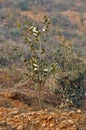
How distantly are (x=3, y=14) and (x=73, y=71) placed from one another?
Answer: 732 inches

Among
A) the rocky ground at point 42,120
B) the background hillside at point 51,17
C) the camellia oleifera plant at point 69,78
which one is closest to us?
the rocky ground at point 42,120

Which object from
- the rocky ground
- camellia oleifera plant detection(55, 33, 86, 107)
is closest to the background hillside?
camellia oleifera plant detection(55, 33, 86, 107)

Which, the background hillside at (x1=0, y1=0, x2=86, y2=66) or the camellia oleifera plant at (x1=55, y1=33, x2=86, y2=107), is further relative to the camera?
the background hillside at (x1=0, y1=0, x2=86, y2=66)

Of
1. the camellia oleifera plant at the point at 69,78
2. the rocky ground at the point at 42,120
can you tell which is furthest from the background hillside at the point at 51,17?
the rocky ground at the point at 42,120

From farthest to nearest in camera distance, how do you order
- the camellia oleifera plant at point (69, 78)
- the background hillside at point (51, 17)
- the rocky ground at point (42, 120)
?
the background hillside at point (51, 17), the camellia oleifera plant at point (69, 78), the rocky ground at point (42, 120)

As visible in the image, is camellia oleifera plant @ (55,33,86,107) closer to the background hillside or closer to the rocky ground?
the rocky ground

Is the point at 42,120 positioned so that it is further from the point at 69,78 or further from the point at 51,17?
the point at 51,17

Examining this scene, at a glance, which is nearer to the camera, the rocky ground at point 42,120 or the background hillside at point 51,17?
the rocky ground at point 42,120

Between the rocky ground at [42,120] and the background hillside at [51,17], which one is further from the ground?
the rocky ground at [42,120]

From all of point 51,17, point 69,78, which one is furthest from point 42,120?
point 51,17

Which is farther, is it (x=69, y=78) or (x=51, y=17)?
(x=51, y=17)

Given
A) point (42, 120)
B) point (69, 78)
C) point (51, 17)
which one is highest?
point (42, 120)

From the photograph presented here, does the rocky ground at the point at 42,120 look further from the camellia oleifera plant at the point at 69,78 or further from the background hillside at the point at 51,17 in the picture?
the background hillside at the point at 51,17

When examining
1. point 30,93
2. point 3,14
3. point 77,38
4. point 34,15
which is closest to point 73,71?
point 30,93
